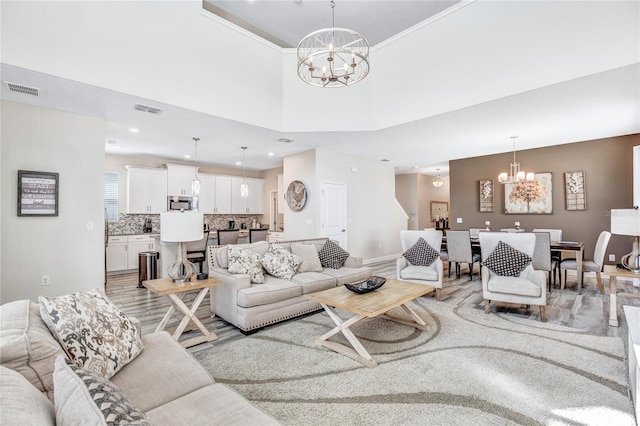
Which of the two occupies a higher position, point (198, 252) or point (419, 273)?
point (198, 252)

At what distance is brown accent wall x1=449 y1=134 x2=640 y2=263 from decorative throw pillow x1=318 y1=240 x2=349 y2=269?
184 inches

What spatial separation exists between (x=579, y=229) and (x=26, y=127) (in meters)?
9.50

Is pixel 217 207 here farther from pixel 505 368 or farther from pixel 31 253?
pixel 505 368

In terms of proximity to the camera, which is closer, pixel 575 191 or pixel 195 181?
pixel 575 191

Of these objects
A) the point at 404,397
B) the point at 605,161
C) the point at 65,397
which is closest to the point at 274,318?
the point at 404,397

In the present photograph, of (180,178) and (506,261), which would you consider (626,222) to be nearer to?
(506,261)

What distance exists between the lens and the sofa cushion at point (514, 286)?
137 inches

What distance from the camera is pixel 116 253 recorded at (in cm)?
662

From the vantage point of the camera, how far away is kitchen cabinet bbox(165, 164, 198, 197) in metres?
7.46

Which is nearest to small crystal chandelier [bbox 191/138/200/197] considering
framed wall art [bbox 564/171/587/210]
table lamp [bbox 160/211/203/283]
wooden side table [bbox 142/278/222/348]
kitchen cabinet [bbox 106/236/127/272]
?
kitchen cabinet [bbox 106/236/127/272]

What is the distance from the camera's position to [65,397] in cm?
88

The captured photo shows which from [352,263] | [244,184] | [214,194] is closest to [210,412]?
[352,263]

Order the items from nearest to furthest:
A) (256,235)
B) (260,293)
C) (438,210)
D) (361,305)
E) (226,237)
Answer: (361,305), (260,293), (226,237), (256,235), (438,210)

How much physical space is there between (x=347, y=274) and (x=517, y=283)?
2.10 m
